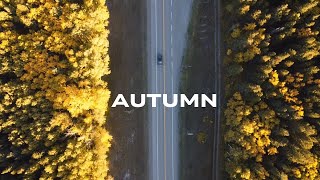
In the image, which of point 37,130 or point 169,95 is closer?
point 37,130

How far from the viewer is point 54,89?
2108 inches

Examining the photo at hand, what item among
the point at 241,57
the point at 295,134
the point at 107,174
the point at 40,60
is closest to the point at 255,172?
the point at 295,134

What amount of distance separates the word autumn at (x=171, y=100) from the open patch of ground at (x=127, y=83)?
69 cm

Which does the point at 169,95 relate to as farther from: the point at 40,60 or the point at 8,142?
the point at 8,142

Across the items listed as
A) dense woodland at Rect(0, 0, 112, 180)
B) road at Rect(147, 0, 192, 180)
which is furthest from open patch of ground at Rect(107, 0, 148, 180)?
dense woodland at Rect(0, 0, 112, 180)

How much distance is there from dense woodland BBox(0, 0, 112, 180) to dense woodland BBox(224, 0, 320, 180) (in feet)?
56.4

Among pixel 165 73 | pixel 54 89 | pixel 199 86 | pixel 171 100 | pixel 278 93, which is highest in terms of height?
pixel 165 73

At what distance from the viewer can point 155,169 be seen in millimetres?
60938

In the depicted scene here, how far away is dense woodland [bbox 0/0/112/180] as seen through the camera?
174 feet

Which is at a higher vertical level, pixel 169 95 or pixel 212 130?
pixel 169 95

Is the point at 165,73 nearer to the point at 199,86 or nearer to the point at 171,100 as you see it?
the point at 171,100

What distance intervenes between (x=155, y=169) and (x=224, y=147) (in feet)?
33.2

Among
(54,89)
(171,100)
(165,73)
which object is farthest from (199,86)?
(54,89)

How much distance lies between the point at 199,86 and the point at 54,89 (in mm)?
19412
